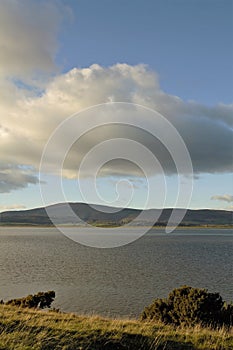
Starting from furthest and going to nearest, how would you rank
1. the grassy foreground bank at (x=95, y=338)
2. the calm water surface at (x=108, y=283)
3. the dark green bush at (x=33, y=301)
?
the calm water surface at (x=108, y=283) → the dark green bush at (x=33, y=301) → the grassy foreground bank at (x=95, y=338)

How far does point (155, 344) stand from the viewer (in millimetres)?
11891

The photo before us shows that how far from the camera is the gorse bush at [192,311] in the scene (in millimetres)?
21484

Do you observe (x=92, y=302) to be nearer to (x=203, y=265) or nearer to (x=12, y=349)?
(x=12, y=349)

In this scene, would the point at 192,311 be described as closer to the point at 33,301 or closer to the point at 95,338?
the point at 95,338

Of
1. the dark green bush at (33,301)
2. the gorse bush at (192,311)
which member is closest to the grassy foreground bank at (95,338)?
the gorse bush at (192,311)

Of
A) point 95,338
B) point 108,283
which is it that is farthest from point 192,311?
point 108,283

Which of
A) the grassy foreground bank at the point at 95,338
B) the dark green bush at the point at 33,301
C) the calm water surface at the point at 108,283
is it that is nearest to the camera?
the grassy foreground bank at the point at 95,338

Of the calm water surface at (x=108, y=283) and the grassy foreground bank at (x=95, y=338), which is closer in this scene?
the grassy foreground bank at (x=95, y=338)

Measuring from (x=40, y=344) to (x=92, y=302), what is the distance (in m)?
25.9

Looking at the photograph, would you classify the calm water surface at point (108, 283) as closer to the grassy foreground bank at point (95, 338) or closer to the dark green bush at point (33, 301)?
the dark green bush at point (33, 301)

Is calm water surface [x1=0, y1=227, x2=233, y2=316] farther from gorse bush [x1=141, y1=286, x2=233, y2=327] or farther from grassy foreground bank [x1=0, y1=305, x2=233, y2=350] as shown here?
grassy foreground bank [x1=0, y1=305, x2=233, y2=350]

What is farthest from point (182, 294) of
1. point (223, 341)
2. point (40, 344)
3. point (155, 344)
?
point (40, 344)

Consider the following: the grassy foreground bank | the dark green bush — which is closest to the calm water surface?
the dark green bush

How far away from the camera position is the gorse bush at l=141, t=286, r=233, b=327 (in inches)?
846
